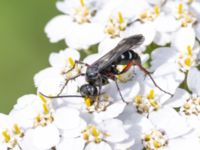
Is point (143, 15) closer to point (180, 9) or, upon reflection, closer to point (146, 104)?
point (180, 9)

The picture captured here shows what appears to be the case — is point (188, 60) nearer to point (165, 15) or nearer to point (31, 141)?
point (165, 15)

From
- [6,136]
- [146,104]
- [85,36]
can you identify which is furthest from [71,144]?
[85,36]

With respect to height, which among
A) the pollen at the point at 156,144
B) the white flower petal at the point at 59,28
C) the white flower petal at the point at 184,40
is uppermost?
the white flower petal at the point at 59,28

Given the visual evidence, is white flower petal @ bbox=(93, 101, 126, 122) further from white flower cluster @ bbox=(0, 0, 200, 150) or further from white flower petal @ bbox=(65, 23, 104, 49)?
white flower petal @ bbox=(65, 23, 104, 49)

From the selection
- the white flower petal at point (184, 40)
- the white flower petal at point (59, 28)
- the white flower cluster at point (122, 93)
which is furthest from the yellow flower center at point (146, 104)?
the white flower petal at point (59, 28)

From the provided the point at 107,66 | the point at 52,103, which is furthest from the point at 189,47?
the point at 52,103

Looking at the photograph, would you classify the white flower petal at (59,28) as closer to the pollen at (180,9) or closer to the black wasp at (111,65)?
the black wasp at (111,65)
